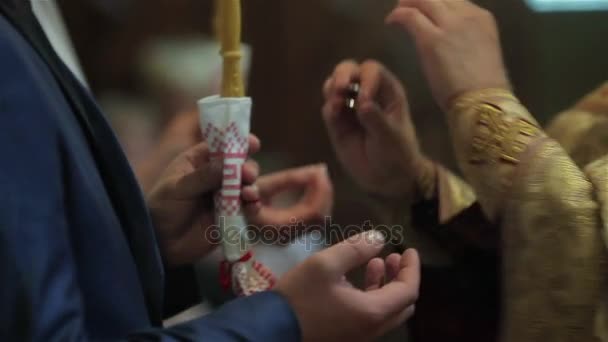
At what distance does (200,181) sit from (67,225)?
16cm

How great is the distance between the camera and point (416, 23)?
0.54 meters

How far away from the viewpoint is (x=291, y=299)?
373 mm

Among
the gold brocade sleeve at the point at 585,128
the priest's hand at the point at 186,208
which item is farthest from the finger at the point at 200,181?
the gold brocade sleeve at the point at 585,128

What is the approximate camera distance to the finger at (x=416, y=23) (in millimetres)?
536

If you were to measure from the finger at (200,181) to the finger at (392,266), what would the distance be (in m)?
0.14

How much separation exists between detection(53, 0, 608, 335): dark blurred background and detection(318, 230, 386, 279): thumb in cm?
20

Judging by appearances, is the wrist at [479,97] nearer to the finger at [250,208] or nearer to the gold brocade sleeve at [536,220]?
the gold brocade sleeve at [536,220]

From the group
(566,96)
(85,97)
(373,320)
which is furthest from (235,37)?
(566,96)

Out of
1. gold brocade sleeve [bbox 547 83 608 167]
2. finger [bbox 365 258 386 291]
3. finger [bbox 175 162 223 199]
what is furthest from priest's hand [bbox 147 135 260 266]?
gold brocade sleeve [bbox 547 83 608 167]

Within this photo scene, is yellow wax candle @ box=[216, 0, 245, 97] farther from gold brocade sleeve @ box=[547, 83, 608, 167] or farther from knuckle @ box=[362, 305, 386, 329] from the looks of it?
gold brocade sleeve @ box=[547, 83, 608, 167]

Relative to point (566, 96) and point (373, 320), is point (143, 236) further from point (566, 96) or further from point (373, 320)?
point (566, 96)

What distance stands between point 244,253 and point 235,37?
0.17 meters

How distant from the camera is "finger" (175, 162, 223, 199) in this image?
48cm

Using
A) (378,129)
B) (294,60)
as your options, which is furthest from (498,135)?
(294,60)
